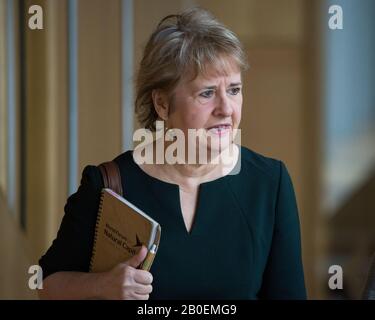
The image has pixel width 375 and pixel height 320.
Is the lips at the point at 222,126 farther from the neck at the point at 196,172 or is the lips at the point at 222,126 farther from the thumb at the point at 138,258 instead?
the thumb at the point at 138,258

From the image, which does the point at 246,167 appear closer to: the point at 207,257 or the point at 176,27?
the point at 207,257

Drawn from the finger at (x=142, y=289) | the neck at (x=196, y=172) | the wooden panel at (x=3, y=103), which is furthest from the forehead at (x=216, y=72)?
the wooden panel at (x=3, y=103)

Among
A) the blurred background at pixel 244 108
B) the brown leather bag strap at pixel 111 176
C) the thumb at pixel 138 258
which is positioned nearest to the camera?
the thumb at pixel 138 258

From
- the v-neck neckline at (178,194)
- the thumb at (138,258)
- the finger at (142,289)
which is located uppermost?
the v-neck neckline at (178,194)

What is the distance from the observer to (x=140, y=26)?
2234 mm

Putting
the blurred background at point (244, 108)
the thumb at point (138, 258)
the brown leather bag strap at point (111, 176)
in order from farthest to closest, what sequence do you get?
the blurred background at point (244, 108)
the brown leather bag strap at point (111, 176)
the thumb at point (138, 258)

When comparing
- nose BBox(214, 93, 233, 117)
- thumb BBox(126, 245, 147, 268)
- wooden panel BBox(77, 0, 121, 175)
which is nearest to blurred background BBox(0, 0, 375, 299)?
wooden panel BBox(77, 0, 121, 175)

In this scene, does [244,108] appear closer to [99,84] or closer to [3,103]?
[99,84]

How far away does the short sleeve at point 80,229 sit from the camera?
4.41 ft

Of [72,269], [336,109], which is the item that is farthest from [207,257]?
[336,109]

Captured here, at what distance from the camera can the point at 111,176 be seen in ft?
4.51

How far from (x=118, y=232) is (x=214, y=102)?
0.31m
